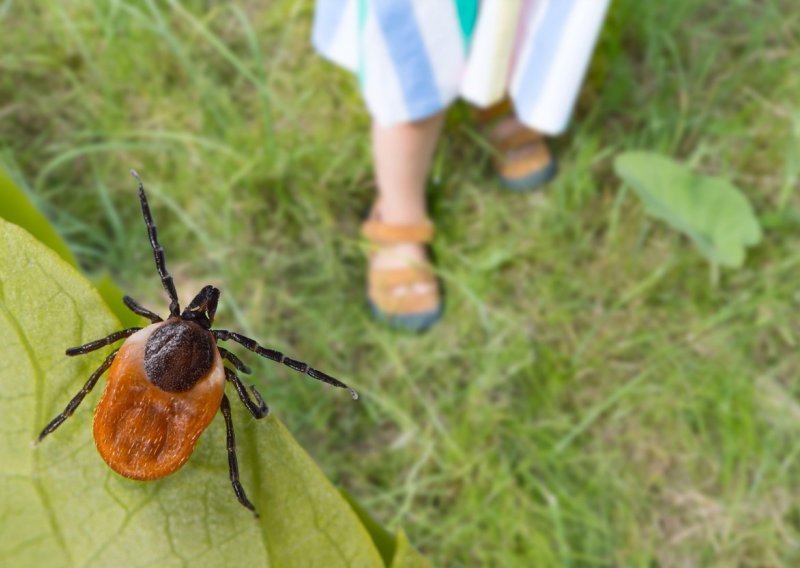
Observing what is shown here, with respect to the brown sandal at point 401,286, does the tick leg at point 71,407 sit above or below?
above

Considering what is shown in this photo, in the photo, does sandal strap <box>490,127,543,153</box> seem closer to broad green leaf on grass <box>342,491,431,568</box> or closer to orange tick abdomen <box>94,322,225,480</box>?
orange tick abdomen <box>94,322,225,480</box>

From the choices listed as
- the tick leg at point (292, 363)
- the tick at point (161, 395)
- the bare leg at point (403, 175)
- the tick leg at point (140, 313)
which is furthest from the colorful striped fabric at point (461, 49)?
the tick leg at point (140, 313)

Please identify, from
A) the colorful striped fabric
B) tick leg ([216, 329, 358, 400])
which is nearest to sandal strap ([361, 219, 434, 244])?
the colorful striped fabric

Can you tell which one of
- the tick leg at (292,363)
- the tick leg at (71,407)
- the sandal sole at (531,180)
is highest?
the tick leg at (71,407)

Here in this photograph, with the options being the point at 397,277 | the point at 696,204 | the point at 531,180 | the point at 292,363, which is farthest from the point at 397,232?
the point at 292,363

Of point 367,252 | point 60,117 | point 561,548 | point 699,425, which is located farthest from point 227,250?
point 699,425

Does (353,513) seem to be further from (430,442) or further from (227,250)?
(227,250)

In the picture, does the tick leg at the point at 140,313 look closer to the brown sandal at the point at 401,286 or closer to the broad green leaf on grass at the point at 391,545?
the broad green leaf on grass at the point at 391,545

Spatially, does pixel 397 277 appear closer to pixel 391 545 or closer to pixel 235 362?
pixel 235 362
